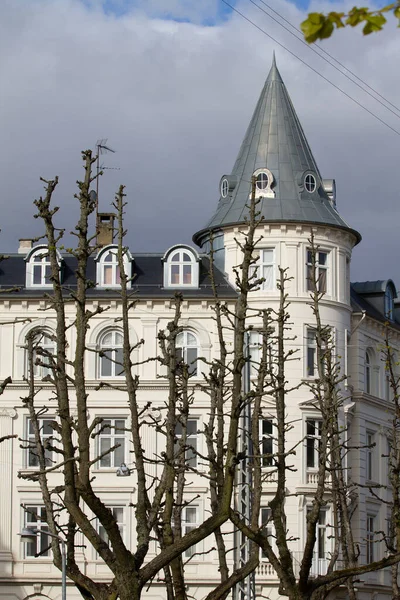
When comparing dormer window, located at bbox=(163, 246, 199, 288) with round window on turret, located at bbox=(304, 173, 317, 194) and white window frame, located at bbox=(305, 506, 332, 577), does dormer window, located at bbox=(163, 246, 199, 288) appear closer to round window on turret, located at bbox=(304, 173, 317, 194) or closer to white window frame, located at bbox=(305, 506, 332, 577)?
round window on turret, located at bbox=(304, 173, 317, 194)

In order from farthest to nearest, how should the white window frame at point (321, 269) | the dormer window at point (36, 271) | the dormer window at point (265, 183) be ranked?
1. the dormer window at point (265, 183)
2. the dormer window at point (36, 271)
3. the white window frame at point (321, 269)

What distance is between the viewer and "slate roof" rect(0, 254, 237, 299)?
5562 cm

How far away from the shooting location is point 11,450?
Result: 5488 centimetres

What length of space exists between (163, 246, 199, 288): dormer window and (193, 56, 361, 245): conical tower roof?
1536mm

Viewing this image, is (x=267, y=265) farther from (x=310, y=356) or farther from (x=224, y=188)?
(x=224, y=188)

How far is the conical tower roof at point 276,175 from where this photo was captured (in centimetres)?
5650

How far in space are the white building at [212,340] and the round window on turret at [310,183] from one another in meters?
0.06

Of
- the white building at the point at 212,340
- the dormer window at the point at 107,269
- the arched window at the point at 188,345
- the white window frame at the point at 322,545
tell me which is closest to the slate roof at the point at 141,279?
the white building at the point at 212,340

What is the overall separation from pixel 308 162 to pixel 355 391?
10385 millimetres

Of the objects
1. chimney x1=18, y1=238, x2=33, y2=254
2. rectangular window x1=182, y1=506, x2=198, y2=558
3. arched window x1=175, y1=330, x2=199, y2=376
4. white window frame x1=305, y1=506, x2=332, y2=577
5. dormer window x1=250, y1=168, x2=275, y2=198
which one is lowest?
white window frame x1=305, y1=506, x2=332, y2=577

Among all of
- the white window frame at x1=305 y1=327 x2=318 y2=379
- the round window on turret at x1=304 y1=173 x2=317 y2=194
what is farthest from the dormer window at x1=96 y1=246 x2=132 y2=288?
the round window on turret at x1=304 y1=173 x2=317 y2=194

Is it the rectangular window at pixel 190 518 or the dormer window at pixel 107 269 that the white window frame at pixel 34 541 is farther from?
the dormer window at pixel 107 269

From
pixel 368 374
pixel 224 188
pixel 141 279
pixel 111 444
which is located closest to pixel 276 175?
pixel 224 188

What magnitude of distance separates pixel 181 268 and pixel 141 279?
5.87 feet
